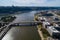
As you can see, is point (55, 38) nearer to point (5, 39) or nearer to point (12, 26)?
point (5, 39)

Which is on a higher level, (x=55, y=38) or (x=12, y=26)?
(x=55, y=38)

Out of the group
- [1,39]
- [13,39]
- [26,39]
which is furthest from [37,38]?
[1,39]

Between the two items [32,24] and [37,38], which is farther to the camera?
[32,24]

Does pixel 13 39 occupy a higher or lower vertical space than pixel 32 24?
higher

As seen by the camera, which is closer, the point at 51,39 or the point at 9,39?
the point at 51,39

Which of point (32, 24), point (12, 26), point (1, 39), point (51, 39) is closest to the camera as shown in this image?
point (51, 39)

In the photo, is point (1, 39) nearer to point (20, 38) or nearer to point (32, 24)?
point (20, 38)

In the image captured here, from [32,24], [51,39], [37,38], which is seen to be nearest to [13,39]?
[37,38]

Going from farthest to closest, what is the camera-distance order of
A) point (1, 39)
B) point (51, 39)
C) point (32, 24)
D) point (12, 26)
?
point (32, 24) < point (12, 26) < point (1, 39) < point (51, 39)
